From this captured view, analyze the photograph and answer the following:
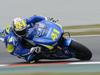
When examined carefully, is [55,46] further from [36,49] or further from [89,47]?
[89,47]

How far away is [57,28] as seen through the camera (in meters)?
8.88

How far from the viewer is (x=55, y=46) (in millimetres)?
8688

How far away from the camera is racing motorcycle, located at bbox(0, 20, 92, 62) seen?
28.3 feet

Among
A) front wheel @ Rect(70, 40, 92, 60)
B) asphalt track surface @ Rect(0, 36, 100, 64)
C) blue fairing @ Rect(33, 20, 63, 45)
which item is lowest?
asphalt track surface @ Rect(0, 36, 100, 64)

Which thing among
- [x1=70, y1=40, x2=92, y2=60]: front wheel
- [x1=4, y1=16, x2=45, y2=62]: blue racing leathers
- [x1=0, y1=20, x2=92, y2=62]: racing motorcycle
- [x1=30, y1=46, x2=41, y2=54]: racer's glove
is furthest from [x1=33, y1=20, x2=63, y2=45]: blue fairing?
[x1=70, y1=40, x2=92, y2=60]: front wheel

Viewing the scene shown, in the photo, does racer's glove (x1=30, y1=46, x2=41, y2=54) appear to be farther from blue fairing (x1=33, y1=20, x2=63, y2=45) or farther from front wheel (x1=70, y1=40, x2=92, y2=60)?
front wheel (x1=70, y1=40, x2=92, y2=60)

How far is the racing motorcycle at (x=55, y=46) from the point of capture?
863cm

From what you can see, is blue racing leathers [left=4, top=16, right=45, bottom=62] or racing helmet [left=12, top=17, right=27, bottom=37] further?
blue racing leathers [left=4, top=16, right=45, bottom=62]

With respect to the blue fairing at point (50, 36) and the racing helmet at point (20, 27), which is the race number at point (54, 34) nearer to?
the blue fairing at point (50, 36)

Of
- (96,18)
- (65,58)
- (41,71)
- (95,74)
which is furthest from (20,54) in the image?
(96,18)

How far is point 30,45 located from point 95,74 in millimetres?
2969

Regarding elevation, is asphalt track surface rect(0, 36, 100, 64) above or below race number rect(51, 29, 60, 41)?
below

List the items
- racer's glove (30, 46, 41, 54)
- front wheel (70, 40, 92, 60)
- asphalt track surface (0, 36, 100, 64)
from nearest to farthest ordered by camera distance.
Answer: racer's glove (30, 46, 41, 54)
front wheel (70, 40, 92, 60)
asphalt track surface (0, 36, 100, 64)

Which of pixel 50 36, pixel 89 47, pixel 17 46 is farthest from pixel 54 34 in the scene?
pixel 89 47
